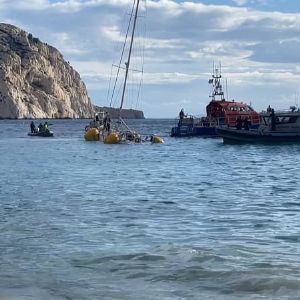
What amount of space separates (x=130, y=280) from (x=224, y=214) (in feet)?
21.5

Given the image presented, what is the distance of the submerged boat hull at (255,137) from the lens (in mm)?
48969

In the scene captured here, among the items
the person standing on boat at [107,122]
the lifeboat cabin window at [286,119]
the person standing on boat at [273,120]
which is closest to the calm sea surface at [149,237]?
the person standing on boat at [273,120]

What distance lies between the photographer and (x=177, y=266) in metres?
11.0

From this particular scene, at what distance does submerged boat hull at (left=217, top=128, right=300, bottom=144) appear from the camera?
161 ft

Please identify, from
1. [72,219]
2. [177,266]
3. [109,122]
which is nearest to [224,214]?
[72,219]

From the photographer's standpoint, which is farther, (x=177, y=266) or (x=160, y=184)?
(x=160, y=184)

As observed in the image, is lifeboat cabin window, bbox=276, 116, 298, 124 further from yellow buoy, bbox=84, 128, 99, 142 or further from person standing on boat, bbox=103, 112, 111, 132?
yellow buoy, bbox=84, 128, 99, 142

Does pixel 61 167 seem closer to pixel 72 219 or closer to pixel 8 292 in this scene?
pixel 72 219

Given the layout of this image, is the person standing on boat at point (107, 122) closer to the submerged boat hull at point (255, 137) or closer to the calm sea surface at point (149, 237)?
the submerged boat hull at point (255, 137)

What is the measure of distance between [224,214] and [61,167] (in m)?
17.4

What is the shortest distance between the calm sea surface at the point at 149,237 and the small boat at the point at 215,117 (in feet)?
126

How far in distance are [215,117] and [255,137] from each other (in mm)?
17453

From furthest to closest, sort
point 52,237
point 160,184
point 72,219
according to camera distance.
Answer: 1. point 160,184
2. point 72,219
3. point 52,237

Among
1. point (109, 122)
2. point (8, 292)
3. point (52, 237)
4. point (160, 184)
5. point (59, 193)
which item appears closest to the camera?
point (8, 292)
